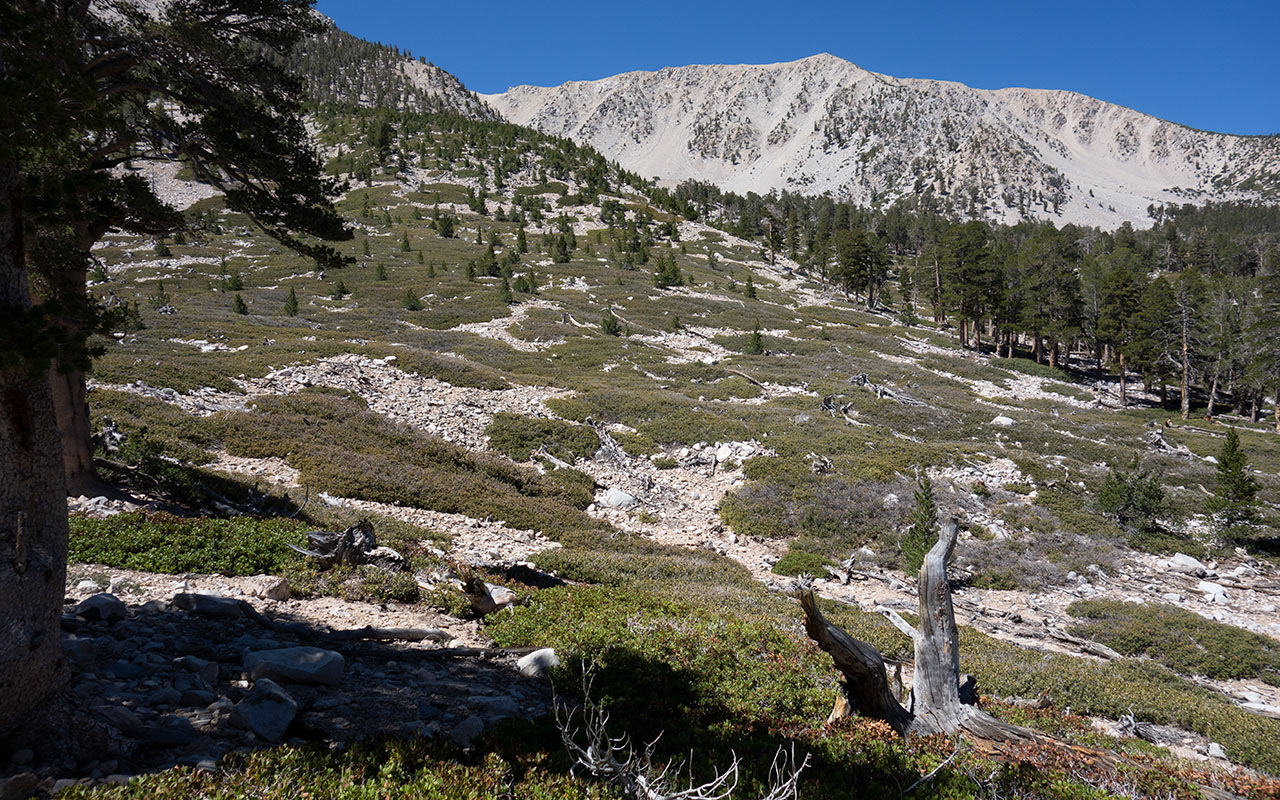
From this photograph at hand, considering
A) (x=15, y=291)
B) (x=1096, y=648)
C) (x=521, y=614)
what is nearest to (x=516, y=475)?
(x=521, y=614)

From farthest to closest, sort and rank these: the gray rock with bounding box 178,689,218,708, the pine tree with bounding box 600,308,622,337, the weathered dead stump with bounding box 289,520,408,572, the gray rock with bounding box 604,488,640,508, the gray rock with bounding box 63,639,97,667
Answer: the pine tree with bounding box 600,308,622,337 → the gray rock with bounding box 604,488,640,508 → the weathered dead stump with bounding box 289,520,408,572 → the gray rock with bounding box 63,639,97,667 → the gray rock with bounding box 178,689,218,708

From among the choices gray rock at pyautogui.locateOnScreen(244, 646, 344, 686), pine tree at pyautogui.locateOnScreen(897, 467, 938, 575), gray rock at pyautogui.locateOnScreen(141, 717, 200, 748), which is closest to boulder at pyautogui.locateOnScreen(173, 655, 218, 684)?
gray rock at pyautogui.locateOnScreen(244, 646, 344, 686)

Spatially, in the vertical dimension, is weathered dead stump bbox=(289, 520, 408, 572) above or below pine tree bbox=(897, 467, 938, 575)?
above

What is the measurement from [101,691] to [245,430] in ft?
38.8

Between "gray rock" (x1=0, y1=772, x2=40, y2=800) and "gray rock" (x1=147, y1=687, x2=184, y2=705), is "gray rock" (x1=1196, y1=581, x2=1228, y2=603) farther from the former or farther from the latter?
"gray rock" (x1=0, y1=772, x2=40, y2=800)

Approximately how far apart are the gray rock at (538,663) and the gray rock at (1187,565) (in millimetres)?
19163

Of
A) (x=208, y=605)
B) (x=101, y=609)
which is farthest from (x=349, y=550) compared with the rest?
(x=101, y=609)

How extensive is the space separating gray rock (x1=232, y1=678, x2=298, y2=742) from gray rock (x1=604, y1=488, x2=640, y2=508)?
41.4 ft

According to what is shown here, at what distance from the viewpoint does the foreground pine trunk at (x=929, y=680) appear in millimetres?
5949

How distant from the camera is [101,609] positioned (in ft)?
18.9

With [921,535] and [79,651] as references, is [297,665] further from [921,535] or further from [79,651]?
[921,535]

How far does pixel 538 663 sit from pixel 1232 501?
23025 mm

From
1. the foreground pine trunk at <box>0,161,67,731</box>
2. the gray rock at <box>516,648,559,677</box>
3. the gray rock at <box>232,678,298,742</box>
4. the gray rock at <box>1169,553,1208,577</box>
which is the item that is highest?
the foreground pine trunk at <box>0,161,67,731</box>

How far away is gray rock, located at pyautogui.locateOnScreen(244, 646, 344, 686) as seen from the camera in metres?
5.12
